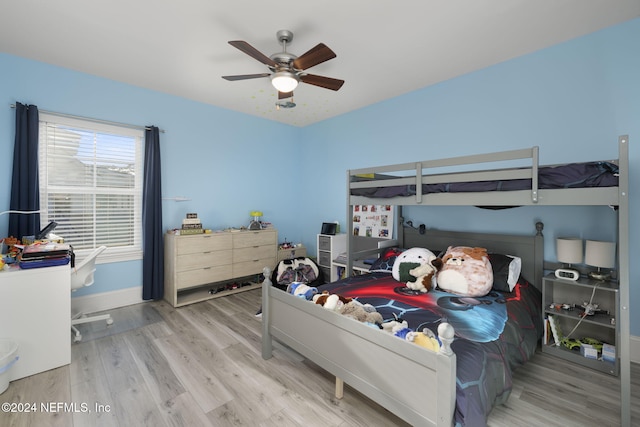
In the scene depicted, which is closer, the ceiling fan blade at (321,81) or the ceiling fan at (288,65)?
the ceiling fan at (288,65)

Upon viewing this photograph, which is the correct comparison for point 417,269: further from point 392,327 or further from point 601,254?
point 601,254

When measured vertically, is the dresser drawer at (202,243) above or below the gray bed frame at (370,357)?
above

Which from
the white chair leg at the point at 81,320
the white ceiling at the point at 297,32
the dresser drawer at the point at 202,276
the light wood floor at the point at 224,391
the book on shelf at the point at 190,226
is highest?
the white ceiling at the point at 297,32

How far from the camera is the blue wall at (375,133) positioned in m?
2.35

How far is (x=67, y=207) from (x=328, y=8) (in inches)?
132

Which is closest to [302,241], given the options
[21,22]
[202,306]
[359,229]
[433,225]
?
[359,229]

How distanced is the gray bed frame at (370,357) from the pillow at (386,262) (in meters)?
1.29

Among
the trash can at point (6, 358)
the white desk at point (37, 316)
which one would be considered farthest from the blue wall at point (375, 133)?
the trash can at point (6, 358)

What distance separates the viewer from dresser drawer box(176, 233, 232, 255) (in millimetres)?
3474

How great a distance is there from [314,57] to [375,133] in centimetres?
209

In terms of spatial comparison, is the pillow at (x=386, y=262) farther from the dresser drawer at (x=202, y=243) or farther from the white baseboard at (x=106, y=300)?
the white baseboard at (x=106, y=300)

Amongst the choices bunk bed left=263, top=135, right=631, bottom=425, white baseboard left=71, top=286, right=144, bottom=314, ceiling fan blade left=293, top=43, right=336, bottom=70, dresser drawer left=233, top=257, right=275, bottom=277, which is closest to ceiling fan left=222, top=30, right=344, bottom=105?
ceiling fan blade left=293, top=43, right=336, bottom=70

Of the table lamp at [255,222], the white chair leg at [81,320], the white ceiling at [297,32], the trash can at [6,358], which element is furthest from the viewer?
the table lamp at [255,222]

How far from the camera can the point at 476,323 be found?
71.7 inches
